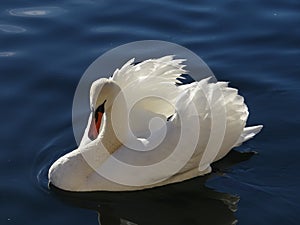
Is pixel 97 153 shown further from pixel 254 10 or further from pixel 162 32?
pixel 254 10

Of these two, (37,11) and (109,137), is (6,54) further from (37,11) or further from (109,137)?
(109,137)

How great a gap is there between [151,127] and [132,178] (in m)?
0.54

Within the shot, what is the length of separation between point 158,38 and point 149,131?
3.20 m

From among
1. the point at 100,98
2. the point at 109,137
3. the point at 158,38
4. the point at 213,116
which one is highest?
the point at 100,98

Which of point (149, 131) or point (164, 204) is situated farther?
point (149, 131)

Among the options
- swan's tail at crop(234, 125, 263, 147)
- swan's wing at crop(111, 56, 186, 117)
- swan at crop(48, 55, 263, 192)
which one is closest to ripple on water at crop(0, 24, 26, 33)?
swan at crop(48, 55, 263, 192)

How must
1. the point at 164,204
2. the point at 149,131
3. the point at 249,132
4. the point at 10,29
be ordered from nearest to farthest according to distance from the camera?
the point at 164,204 < the point at 149,131 < the point at 249,132 < the point at 10,29

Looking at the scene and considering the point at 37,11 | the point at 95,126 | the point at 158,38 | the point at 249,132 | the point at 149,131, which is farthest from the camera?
the point at 37,11

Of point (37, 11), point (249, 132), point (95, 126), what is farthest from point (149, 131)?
point (37, 11)

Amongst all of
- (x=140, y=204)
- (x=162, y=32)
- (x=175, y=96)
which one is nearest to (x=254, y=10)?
(x=162, y=32)

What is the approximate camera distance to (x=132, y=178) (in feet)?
25.1

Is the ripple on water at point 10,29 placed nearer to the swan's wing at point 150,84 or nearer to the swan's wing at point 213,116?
the swan's wing at point 150,84

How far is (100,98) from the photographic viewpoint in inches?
298

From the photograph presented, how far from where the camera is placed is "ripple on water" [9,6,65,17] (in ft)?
38.1
